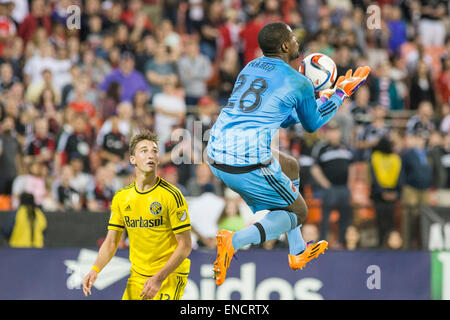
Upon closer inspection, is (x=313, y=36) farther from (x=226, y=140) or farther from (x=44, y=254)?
(x=226, y=140)

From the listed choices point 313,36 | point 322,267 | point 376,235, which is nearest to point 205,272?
point 322,267

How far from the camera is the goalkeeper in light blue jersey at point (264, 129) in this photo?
723cm

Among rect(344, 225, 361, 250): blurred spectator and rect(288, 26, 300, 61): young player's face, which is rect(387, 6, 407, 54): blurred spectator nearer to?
rect(344, 225, 361, 250): blurred spectator

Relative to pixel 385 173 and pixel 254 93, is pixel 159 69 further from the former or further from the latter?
pixel 254 93

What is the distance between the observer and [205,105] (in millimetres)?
14664

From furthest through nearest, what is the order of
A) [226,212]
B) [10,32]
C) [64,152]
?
[10,32] < [64,152] < [226,212]

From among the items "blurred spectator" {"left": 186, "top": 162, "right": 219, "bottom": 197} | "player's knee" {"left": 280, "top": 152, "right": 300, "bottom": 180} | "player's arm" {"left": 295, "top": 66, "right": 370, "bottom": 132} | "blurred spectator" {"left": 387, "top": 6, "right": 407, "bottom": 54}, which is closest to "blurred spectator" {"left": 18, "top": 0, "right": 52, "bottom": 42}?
"blurred spectator" {"left": 186, "top": 162, "right": 219, "bottom": 197}

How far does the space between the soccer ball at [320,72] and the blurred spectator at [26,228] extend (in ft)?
17.7

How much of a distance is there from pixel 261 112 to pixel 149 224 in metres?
1.39

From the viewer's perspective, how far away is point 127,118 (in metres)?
13.9

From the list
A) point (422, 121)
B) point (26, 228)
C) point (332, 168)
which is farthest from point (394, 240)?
point (26, 228)

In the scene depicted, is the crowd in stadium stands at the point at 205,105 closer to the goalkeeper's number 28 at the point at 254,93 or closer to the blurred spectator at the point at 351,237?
the blurred spectator at the point at 351,237

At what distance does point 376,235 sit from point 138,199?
18.1ft

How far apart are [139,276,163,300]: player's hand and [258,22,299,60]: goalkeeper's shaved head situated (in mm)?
2115
